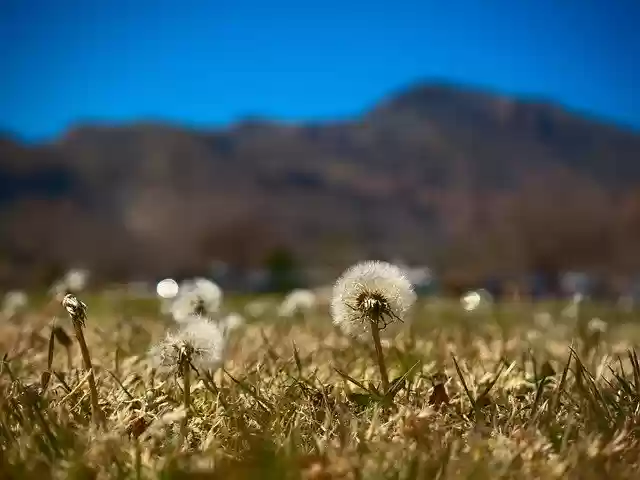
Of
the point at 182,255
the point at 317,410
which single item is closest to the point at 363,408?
the point at 317,410

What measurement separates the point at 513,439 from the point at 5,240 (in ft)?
277

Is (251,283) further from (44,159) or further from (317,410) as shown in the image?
(44,159)

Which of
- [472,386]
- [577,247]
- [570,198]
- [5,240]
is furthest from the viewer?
[5,240]

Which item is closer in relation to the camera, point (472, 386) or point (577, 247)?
point (472, 386)

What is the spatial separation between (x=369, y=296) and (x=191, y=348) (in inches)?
16.8

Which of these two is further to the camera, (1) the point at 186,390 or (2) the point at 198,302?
(2) the point at 198,302

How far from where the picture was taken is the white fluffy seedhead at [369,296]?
1611 millimetres

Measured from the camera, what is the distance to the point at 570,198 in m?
72.4

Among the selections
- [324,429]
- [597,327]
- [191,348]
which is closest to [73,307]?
[191,348]

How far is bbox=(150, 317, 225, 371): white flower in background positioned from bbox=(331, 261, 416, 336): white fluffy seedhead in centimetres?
29

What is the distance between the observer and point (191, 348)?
5.49ft

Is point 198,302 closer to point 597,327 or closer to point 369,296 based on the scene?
point 369,296

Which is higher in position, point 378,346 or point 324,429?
point 378,346

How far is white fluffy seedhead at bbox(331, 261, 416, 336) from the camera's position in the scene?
5.29ft
